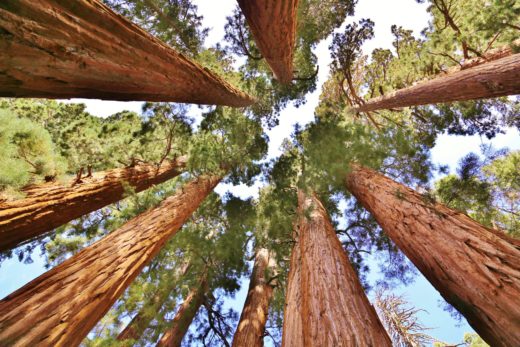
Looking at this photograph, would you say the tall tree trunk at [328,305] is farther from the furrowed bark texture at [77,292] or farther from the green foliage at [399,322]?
the green foliage at [399,322]

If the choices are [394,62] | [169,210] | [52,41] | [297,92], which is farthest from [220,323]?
[394,62]

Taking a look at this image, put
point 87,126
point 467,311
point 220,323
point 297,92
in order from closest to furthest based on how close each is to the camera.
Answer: point 467,311
point 87,126
point 220,323
point 297,92

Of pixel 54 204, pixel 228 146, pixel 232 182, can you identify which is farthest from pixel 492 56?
pixel 54 204

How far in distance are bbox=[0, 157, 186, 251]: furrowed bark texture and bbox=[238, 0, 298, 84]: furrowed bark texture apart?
3922 mm

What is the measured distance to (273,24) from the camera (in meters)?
4.95

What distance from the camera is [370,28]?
8.60 m

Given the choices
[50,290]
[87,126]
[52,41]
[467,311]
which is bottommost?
[50,290]

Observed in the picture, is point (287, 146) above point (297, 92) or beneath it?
above

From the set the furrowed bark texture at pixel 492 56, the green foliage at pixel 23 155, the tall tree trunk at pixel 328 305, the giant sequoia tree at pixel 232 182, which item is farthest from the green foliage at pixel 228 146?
the furrowed bark texture at pixel 492 56

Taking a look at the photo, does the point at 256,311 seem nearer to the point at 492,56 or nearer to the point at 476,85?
the point at 476,85

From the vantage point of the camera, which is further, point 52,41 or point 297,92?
point 297,92

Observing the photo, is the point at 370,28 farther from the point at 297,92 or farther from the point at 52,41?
the point at 52,41

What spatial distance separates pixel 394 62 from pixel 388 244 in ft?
23.5

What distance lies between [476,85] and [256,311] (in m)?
6.62
